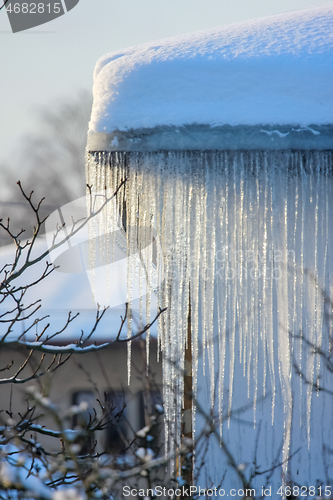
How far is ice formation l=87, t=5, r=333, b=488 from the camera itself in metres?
1.96

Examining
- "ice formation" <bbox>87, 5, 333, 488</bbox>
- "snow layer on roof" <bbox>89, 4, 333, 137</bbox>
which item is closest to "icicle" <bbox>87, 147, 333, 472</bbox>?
"ice formation" <bbox>87, 5, 333, 488</bbox>

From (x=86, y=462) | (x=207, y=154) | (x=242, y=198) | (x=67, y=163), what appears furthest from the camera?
(x=67, y=163)

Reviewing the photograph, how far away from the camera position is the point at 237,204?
2.31m

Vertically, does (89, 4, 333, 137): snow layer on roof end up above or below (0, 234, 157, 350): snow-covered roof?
above

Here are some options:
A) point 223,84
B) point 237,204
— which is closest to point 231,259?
point 237,204

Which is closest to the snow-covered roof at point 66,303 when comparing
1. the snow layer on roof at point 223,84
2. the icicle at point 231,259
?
the icicle at point 231,259

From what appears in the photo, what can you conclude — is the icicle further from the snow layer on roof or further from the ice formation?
the snow layer on roof

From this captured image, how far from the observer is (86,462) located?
173 cm

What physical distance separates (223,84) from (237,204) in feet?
2.13

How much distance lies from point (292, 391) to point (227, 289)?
0.71 meters

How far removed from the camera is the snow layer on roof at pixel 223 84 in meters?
1.93

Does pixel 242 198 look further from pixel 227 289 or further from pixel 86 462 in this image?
pixel 86 462

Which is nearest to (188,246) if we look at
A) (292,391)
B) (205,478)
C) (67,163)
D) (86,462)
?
(292,391)

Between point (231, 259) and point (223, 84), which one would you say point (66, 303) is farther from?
point (223, 84)
